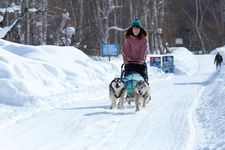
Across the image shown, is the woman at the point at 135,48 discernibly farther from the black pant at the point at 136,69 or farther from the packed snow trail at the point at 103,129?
the packed snow trail at the point at 103,129

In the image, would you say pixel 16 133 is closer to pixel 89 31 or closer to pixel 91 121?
pixel 91 121

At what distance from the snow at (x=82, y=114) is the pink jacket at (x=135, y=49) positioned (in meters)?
1.17

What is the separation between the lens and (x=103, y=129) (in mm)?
8953

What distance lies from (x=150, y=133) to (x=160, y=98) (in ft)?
18.7

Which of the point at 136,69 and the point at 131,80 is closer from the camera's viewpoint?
the point at 131,80

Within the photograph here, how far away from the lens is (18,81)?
14219mm

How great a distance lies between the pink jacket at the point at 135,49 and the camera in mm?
11914

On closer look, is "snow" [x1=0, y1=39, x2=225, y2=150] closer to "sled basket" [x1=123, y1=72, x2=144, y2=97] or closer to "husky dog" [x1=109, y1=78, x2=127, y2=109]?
"husky dog" [x1=109, y1=78, x2=127, y2=109]

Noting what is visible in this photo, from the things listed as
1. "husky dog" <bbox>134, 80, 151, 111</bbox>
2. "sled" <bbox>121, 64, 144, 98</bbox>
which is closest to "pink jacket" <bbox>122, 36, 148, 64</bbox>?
"sled" <bbox>121, 64, 144, 98</bbox>

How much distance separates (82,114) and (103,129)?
1.92m

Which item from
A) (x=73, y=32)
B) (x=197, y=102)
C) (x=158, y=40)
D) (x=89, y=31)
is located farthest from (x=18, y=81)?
(x=158, y=40)

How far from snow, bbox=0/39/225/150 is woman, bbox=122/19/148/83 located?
3.17ft

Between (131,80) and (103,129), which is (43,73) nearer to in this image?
(131,80)

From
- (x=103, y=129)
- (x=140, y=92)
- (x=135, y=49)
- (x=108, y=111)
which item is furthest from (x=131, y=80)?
(x=103, y=129)
